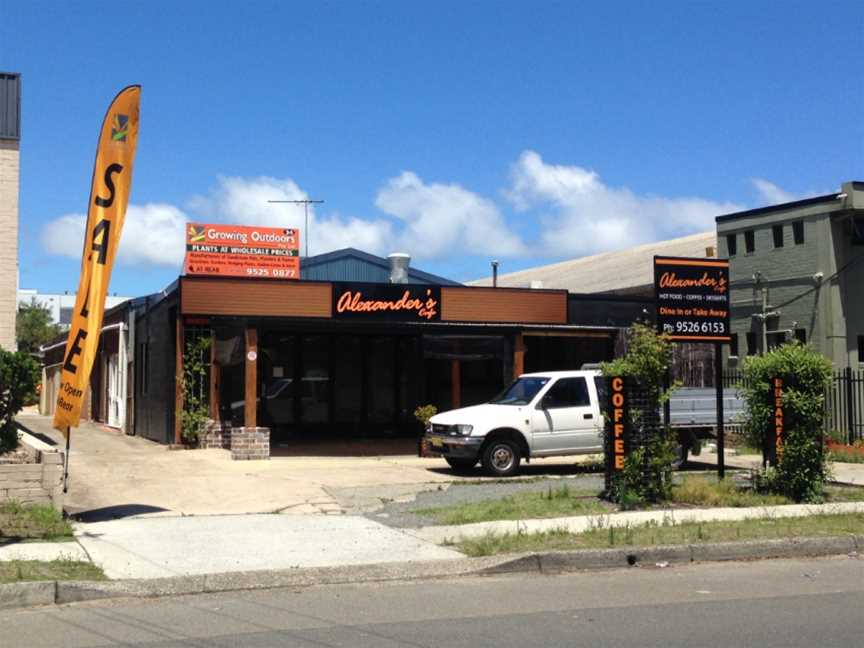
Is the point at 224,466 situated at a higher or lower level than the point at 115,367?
lower

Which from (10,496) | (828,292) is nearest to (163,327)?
(10,496)

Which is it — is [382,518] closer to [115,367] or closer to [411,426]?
[411,426]

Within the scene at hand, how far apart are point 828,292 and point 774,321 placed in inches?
71.2

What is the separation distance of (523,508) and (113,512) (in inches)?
205

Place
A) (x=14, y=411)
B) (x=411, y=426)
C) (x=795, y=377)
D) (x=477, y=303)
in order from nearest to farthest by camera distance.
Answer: (x=14, y=411)
(x=795, y=377)
(x=477, y=303)
(x=411, y=426)

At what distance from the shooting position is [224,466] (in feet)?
60.0

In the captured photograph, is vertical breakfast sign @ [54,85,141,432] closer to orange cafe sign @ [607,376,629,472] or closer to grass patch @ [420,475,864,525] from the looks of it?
grass patch @ [420,475,864,525]

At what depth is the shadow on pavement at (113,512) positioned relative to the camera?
40.8 ft

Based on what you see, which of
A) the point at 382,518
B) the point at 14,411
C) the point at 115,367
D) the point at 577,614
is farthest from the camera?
the point at 115,367

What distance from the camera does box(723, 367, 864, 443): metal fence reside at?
23.3 meters

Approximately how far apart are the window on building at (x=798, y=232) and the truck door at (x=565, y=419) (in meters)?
11.8

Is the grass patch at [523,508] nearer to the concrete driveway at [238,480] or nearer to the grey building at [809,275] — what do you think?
the concrete driveway at [238,480]

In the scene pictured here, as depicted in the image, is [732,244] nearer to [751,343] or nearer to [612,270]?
[751,343]

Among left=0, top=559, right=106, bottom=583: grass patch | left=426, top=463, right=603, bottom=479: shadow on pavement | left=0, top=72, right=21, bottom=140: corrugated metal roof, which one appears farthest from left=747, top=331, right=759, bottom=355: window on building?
left=0, top=559, right=106, bottom=583: grass patch
